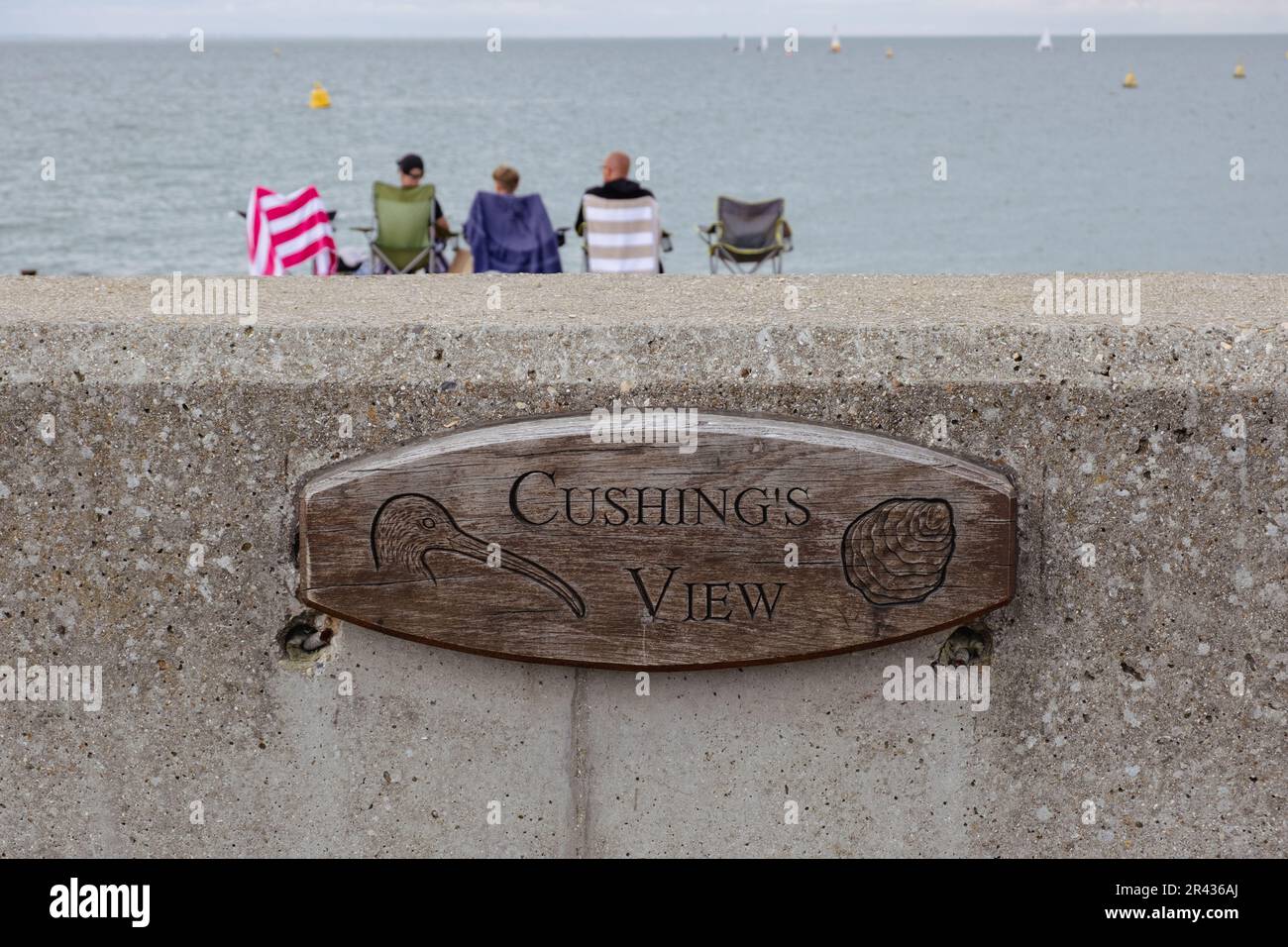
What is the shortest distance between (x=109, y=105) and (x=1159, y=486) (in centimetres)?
7014

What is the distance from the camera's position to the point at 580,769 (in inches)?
83.3

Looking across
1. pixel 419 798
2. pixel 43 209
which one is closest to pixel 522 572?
pixel 419 798

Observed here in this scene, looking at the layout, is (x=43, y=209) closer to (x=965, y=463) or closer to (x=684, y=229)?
(x=684, y=229)

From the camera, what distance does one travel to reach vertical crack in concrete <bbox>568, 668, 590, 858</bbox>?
2.09m

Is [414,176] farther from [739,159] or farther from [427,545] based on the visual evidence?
[739,159]

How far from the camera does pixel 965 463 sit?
198 cm

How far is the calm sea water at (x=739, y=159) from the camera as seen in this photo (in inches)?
899
